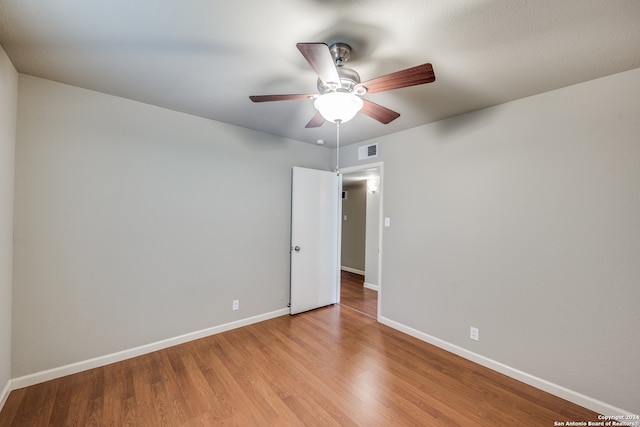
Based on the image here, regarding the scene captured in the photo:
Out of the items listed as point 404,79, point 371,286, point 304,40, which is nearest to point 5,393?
point 304,40

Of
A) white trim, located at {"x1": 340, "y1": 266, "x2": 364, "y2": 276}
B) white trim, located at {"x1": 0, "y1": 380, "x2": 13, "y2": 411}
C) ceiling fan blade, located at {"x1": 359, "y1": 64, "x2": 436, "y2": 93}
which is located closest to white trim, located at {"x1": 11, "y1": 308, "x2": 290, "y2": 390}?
white trim, located at {"x1": 0, "y1": 380, "x2": 13, "y2": 411}

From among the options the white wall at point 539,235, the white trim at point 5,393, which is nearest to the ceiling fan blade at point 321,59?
the white wall at point 539,235

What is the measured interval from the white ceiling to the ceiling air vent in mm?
1196

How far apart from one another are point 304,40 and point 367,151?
2.19 metres

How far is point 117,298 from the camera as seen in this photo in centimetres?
240

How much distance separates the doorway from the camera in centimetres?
388

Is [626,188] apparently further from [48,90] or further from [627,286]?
[48,90]

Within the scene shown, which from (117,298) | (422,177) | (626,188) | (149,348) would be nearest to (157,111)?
(117,298)

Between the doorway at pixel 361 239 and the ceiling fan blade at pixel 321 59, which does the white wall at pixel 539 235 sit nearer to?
the doorway at pixel 361 239

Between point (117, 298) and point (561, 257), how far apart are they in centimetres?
384

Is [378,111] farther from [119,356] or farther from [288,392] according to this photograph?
[119,356]

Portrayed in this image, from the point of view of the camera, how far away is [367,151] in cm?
360

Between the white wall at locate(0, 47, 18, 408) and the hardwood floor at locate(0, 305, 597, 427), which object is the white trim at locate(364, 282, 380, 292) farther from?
the white wall at locate(0, 47, 18, 408)

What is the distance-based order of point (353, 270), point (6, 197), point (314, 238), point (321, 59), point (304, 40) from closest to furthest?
point (321, 59) → point (304, 40) → point (6, 197) → point (314, 238) → point (353, 270)
